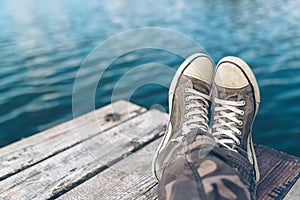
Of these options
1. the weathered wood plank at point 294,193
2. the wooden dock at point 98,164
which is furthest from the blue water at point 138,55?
the weathered wood plank at point 294,193

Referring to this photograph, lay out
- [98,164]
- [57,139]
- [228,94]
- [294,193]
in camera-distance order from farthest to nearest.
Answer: [57,139], [98,164], [228,94], [294,193]

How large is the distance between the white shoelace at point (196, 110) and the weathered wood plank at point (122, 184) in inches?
15.0

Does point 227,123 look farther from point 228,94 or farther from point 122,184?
point 122,184

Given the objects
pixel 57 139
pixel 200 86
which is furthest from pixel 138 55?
pixel 200 86

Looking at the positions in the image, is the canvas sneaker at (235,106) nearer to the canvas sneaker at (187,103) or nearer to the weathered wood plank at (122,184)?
the canvas sneaker at (187,103)

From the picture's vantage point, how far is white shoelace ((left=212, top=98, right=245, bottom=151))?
63.9 inches

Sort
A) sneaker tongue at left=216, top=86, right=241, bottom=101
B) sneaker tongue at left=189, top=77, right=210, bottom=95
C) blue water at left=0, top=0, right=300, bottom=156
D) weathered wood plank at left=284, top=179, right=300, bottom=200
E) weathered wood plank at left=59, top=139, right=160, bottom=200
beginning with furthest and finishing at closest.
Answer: blue water at left=0, top=0, right=300, bottom=156 < sneaker tongue at left=189, top=77, right=210, bottom=95 < sneaker tongue at left=216, top=86, right=241, bottom=101 < weathered wood plank at left=59, top=139, right=160, bottom=200 < weathered wood plank at left=284, top=179, right=300, bottom=200

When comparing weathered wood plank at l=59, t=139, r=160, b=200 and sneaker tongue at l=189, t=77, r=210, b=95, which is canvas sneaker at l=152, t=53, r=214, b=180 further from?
weathered wood plank at l=59, t=139, r=160, b=200

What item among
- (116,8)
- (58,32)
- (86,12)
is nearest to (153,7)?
(116,8)

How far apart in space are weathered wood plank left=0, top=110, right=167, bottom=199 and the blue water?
104 cm

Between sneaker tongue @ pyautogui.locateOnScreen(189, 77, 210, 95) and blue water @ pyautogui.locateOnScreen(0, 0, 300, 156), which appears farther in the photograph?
blue water @ pyautogui.locateOnScreen(0, 0, 300, 156)

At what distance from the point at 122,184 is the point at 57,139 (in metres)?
0.75

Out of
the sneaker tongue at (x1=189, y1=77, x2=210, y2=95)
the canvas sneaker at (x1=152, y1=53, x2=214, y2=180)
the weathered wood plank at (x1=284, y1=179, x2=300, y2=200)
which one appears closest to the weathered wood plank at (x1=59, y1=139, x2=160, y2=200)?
the canvas sneaker at (x1=152, y1=53, x2=214, y2=180)

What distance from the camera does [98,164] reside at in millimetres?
1977
